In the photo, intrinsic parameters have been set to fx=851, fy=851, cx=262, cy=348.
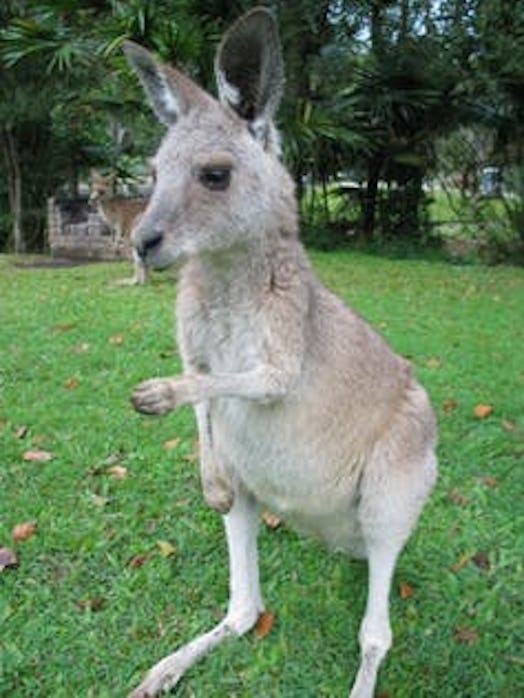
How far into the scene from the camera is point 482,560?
2.82 m

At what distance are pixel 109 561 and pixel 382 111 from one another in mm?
7844

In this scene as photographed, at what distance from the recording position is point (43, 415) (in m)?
3.95

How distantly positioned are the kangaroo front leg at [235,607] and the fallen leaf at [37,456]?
Result: 1.33 meters

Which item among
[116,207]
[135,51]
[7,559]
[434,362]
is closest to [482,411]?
[434,362]

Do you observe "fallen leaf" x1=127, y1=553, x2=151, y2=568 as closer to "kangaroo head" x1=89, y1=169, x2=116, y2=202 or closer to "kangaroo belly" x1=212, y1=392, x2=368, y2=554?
"kangaroo belly" x1=212, y1=392, x2=368, y2=554

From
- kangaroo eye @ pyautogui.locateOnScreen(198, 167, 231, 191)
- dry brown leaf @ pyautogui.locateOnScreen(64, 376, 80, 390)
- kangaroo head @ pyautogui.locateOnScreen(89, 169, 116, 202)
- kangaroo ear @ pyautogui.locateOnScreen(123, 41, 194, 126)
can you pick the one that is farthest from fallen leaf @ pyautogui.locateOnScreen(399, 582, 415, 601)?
kangaroo head @ pyautogui.locateOnScreen(89, 169, 116, 202)

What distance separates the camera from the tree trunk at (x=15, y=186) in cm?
1191

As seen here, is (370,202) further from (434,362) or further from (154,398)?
(154,398)

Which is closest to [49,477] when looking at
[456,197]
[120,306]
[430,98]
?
[120,306]

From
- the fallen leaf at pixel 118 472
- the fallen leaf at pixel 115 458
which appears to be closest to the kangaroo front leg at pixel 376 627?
the fallen leaf at pixel 118 472

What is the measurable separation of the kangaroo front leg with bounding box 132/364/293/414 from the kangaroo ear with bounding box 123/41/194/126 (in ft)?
2.03

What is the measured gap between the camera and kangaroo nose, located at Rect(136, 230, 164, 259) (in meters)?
1.70

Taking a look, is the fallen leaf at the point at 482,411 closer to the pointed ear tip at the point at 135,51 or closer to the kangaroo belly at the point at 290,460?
the kangaroo belly at the point at 290,460

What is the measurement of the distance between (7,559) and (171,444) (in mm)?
1027
